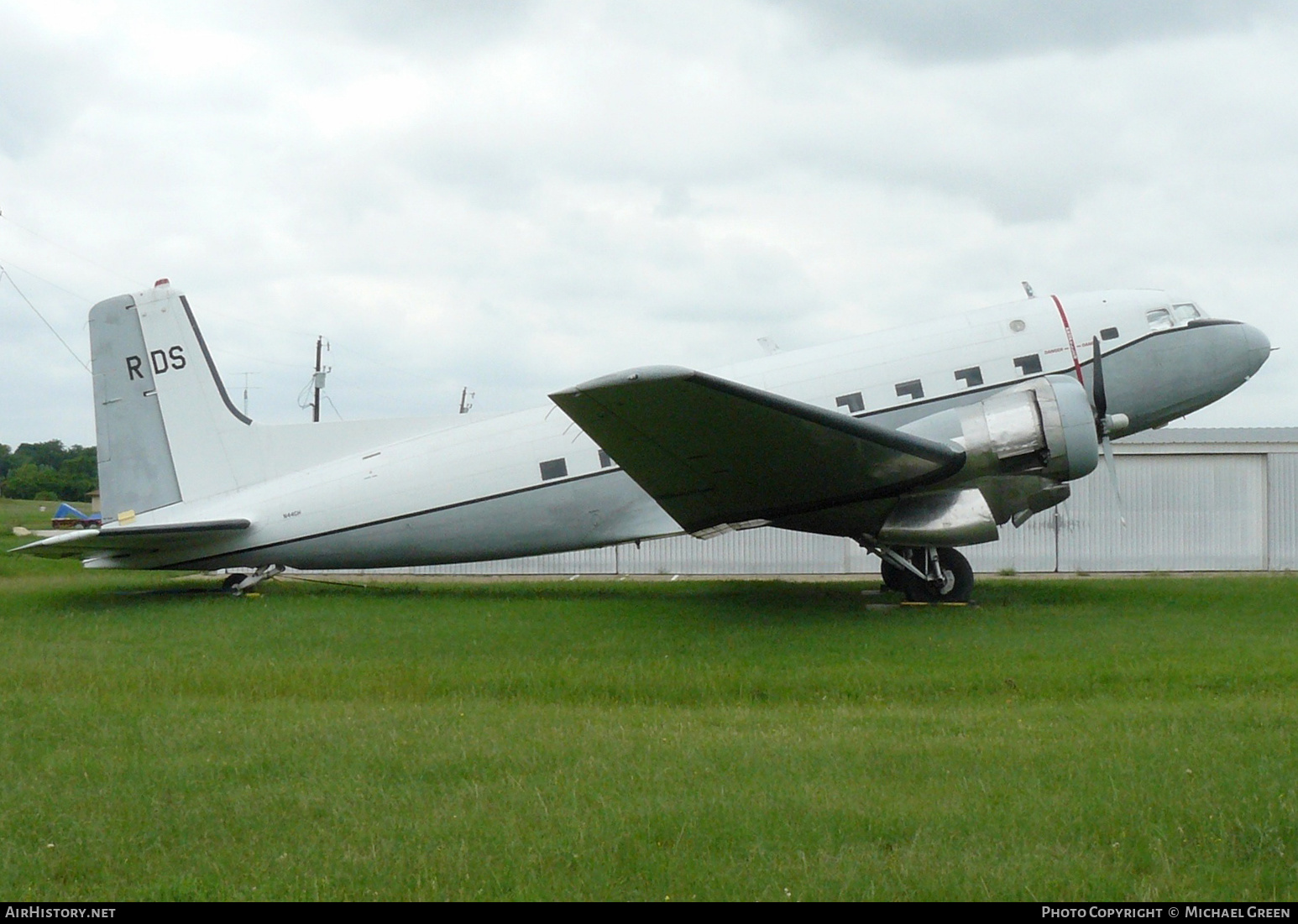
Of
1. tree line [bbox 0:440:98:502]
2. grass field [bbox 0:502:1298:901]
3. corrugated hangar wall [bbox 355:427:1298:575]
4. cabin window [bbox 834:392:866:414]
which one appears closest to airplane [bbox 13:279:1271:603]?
cabin window [bbox 834:392:866:414]

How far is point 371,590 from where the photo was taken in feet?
50.5

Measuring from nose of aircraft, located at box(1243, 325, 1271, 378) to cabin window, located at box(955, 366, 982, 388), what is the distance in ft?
11.6

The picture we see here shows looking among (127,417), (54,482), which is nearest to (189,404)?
(127,417)

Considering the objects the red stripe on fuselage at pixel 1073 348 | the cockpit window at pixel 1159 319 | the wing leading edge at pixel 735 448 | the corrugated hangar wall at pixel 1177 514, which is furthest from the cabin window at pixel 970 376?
the corrugated hangar wall at pixel 1177 514

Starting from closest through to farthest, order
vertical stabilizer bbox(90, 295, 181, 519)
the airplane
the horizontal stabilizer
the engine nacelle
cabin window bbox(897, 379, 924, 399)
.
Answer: the engine nacelle < the airplane < the horizontal stabilizer < cabin window bbox(897, 379, 924, 399) < vertical stabilizer bbox(90, 295, 181, 519)

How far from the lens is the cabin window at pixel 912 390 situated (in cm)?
1251

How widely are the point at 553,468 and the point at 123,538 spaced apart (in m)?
5.03

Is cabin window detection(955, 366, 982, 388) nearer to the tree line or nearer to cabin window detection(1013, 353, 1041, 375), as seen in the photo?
cabin window detection(1013, 353, 1041, 375)

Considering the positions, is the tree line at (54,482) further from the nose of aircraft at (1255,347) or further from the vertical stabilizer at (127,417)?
the nose of aircraft at (1255,347)

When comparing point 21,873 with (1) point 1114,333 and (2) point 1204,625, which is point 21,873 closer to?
(2) point 1204,625

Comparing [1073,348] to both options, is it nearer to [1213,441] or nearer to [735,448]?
[735,448]

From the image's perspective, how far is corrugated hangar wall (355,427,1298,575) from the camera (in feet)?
69.3

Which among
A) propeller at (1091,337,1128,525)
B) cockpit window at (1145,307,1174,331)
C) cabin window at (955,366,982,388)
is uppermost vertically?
cockpit window at (1145,307,1174,331)

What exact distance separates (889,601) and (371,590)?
723 centimetres
